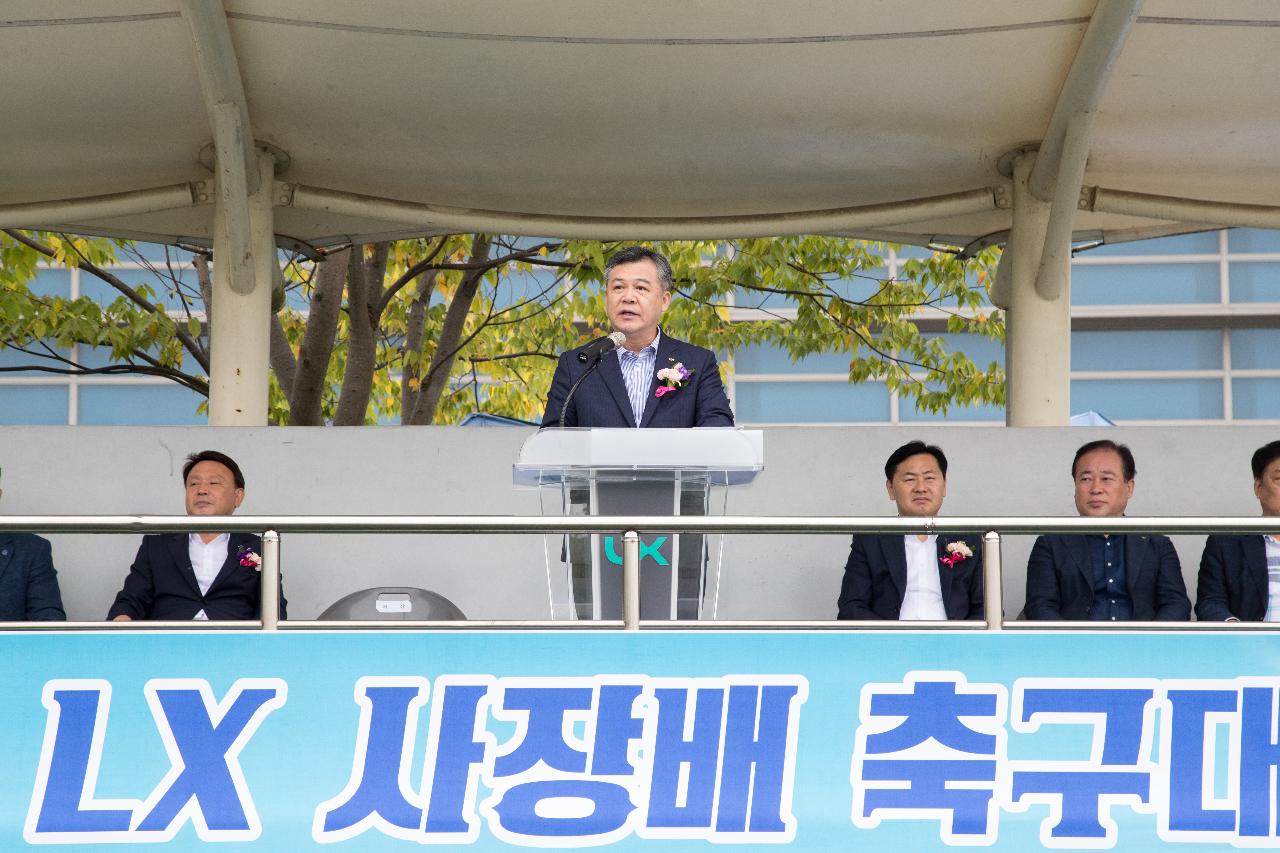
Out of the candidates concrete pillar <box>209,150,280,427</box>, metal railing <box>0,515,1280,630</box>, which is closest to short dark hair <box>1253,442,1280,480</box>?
metal railing <box>0,515,1280,630</box>

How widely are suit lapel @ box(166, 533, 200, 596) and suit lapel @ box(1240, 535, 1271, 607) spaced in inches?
134

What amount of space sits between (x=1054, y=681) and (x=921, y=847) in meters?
0.49

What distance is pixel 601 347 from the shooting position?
156 inches

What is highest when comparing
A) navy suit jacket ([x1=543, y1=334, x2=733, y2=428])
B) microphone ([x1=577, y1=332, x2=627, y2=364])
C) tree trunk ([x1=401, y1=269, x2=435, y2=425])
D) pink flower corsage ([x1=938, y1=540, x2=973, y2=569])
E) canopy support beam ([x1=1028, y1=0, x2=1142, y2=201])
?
canopy support beam ([x1=1028, y1=0, x2=1142, y2=201])

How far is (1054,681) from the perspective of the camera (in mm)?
3695

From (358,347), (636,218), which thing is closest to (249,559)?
(636,218)

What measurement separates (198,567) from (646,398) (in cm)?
197

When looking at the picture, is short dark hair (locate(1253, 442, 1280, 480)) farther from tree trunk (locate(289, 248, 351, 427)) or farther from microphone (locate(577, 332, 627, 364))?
tree trunk (locate(289, 248, 351, 427))

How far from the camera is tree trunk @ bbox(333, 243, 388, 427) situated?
10.8 meters

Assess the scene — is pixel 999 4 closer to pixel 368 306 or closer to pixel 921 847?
pixel 921 847

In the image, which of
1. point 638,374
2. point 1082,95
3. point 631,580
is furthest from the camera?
point 1082,95

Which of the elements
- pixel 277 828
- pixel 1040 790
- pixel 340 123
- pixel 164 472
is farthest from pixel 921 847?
pixel 340 123

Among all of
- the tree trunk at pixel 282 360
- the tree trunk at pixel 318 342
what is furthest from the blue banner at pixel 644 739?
the tree trunk at pixel 282 360

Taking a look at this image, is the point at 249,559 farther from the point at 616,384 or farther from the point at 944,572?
the point at 944,572
